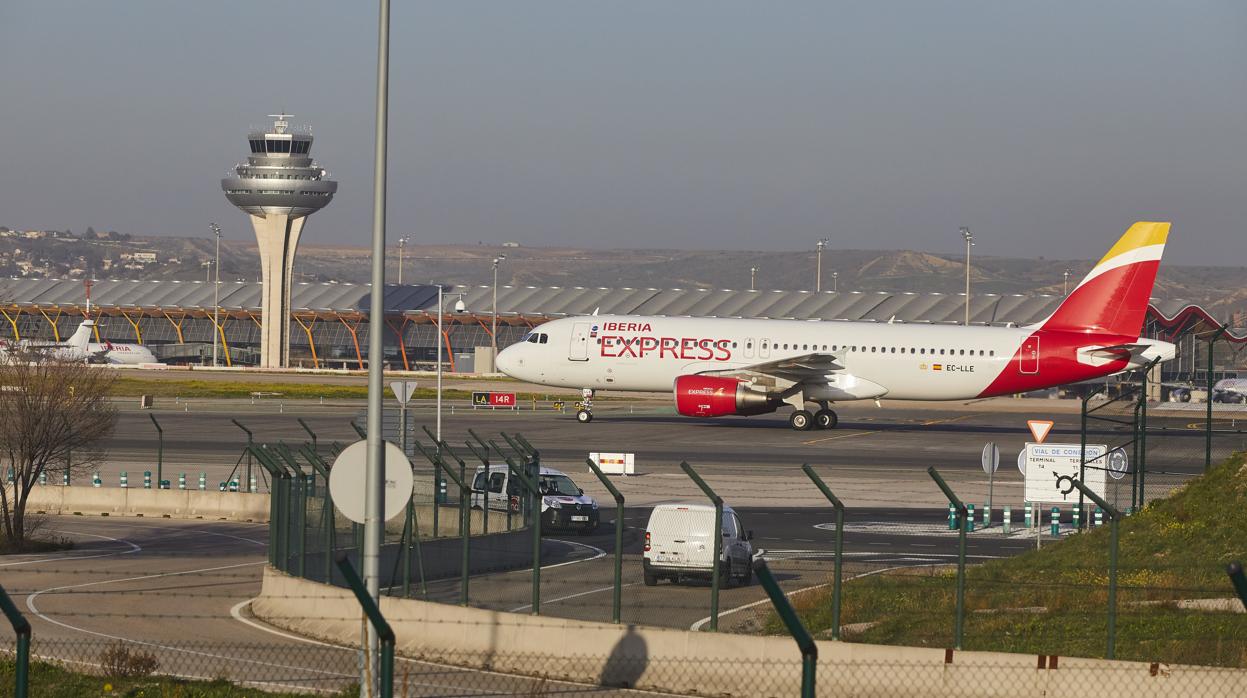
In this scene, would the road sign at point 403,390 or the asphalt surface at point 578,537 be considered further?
the road sign at point 403,390

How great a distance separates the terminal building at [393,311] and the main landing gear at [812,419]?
5361cm

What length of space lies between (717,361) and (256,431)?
1779 centimetres

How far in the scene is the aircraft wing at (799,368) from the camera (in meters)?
54.6

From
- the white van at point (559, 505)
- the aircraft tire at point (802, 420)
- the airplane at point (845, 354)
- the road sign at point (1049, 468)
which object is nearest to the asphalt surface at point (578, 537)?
the white van at point (559, 505)

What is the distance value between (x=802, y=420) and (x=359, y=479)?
45059mm

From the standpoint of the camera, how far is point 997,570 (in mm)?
22359

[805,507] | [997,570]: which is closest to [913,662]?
[997,570]

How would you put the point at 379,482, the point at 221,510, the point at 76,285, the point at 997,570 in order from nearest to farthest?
the point at 379,482 → the point at 997,570 → the point at 221,510 → the point at 76,285

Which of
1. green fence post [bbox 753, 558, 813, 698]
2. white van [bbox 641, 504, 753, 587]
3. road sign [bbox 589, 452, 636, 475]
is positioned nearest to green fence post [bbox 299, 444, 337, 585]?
white van [bbox 641, 504, 753, 587]

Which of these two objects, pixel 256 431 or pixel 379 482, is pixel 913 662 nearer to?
pixel 379 482

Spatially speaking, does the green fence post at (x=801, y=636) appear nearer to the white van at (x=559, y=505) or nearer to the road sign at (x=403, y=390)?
the white van at (x=559, y=505)

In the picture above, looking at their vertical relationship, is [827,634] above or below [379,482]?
below

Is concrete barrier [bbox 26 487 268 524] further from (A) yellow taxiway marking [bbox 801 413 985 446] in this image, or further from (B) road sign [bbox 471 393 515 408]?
(B) road sign [bbox 471 393 515 408]

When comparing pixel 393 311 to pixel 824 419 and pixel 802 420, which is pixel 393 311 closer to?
pixel 802 420
